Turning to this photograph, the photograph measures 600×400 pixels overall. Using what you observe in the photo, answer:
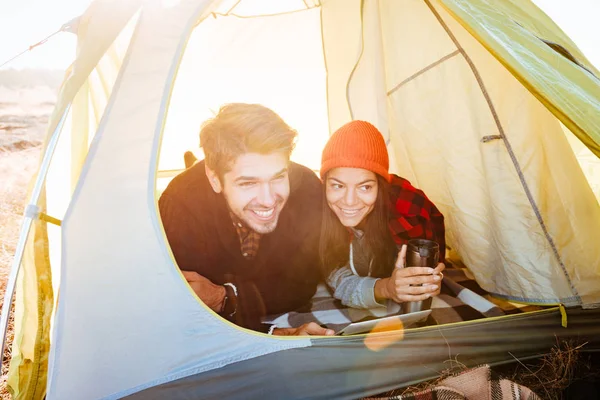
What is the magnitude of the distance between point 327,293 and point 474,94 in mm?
1050

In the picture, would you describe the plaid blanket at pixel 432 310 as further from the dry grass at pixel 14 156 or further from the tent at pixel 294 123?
the dry grass at pixel 14 156

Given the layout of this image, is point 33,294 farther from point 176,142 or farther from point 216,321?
point 176,142

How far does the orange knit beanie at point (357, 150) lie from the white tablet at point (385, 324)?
0.54 m

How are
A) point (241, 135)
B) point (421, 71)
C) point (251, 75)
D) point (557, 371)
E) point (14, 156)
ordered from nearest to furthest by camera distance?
1. point (557, 371)
2. point (241, 135)
3. point (421, 71)
4. point (251, 75)
5. point (14, 156)

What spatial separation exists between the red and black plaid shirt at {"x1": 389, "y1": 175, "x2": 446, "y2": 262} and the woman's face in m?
0.17

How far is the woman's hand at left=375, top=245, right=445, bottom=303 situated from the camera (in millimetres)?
1646

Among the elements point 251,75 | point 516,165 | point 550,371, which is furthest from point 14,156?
point 550,371

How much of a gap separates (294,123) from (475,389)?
174 cm

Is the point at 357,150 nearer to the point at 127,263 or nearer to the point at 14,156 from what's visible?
the point at 127,263

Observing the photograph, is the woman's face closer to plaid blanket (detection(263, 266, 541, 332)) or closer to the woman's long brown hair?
the woman's long brown hair

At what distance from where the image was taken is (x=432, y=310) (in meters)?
1.97

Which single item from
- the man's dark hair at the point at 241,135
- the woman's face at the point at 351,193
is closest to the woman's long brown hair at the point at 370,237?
the woman's face at the point at 351,193

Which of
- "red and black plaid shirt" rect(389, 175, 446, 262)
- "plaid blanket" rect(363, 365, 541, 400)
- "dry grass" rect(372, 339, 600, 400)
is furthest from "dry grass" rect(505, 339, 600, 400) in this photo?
"red and black plaid shirt" rect(389, 175, 446, 262)

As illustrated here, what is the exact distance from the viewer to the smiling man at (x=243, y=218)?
171cm
